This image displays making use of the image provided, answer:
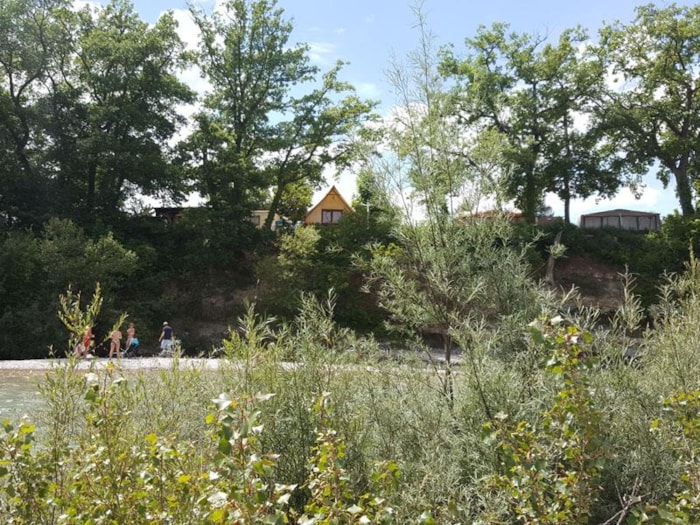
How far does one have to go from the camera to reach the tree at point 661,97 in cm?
3131

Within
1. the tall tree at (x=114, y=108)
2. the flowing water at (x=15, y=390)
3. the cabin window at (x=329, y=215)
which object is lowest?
the flowing water at (x=15, y=390)

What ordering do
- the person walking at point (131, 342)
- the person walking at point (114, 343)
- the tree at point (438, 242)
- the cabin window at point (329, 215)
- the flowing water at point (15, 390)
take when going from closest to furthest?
the person walking at point (114, 343) < the tree at point (438, 242) < the flowing water at point (15, 390) < the person walking at point (131, 342) < the cabin window at point (329, 215)

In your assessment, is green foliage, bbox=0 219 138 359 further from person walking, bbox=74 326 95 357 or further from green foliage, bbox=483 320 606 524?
green foliage, bbox=483 320 606 524

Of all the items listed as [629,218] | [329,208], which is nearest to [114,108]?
[329,208]

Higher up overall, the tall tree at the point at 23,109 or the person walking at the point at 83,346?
the tall tree at the point at 23,109

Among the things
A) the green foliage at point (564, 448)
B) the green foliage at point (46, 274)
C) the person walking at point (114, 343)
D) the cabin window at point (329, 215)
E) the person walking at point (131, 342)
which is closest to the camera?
the green foliage at point (564, 448)

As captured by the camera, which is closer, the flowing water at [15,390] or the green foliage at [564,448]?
the green foliage at [564,448]

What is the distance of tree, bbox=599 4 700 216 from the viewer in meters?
31.3

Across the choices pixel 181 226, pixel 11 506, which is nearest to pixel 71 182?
pixel 181 226

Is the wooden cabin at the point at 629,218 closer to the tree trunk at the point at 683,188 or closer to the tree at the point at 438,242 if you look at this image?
the tree trunk at the point at 683,188

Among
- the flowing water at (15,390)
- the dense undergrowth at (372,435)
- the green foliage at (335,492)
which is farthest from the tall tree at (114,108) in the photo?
the green foliage at (335,492)

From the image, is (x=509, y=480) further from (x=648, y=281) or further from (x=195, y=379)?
(x=648, y=281)

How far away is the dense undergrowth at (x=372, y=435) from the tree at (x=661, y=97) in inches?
1215

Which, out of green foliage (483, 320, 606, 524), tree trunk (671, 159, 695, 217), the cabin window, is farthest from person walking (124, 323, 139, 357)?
tree trunk (671, 159, 695, 217)
